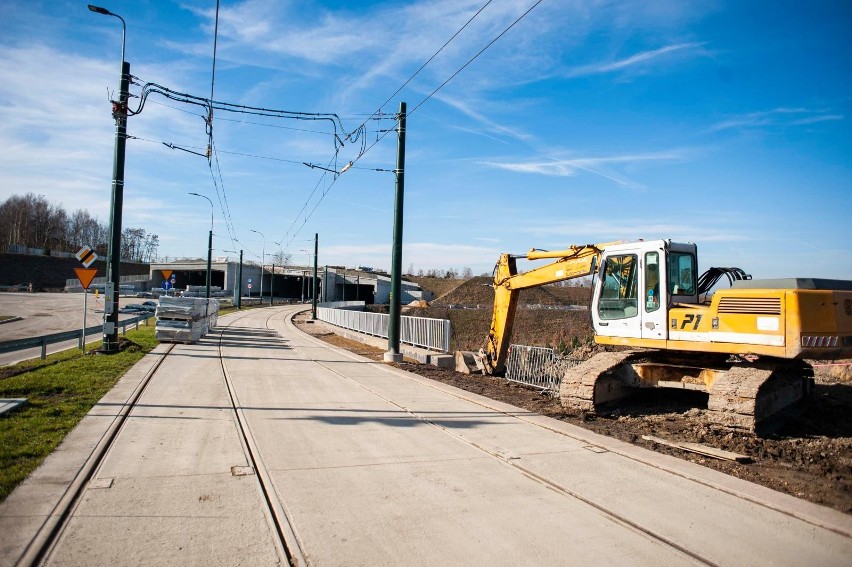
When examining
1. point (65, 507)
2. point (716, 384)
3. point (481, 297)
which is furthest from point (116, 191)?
point (481, 297)

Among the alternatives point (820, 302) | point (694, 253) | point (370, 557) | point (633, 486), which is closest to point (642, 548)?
point (633, 486)

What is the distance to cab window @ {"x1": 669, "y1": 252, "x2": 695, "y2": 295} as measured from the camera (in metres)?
10.6

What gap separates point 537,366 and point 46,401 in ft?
34.1

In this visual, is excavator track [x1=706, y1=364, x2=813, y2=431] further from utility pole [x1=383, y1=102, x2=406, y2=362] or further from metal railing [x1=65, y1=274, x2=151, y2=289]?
metal railing [x1=65, y1=274, x2=151, y2=289]

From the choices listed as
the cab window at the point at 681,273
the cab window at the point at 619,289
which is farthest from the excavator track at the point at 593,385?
the cab window at the point at 681,273

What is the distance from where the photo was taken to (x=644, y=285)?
35.4ft

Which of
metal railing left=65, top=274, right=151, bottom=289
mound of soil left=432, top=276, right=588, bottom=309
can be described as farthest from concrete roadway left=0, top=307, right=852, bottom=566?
metal railing left=65, top=274, right=151, bottom=289

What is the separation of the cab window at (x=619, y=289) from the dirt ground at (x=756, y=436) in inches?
75.1

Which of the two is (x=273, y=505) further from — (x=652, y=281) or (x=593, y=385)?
(x=652, y=281)

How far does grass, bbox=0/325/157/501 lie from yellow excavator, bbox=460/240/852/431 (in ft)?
27.3

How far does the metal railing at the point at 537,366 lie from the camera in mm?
13977

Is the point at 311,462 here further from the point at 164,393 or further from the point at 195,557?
the point at 164,393

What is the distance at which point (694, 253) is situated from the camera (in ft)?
35.7

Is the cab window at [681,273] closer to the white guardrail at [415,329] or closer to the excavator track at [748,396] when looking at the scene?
the excavator track at [748,396]
